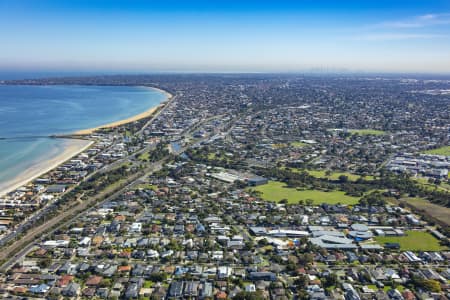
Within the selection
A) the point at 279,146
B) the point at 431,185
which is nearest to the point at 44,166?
the point at 279,146

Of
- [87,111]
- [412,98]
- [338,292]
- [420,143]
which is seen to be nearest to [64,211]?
[338,292]

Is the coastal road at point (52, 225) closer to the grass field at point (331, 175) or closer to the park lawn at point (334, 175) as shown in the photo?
the grass field at point (331, 175)

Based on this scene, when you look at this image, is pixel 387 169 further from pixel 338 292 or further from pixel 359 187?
pixel 338 292

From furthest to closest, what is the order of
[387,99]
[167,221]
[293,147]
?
[387,99], [293,147], [167,221]

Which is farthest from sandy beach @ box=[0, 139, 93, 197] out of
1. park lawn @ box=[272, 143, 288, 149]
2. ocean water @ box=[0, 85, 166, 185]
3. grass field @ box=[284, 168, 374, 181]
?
grass field @ box=[284, 168, 374, 181]

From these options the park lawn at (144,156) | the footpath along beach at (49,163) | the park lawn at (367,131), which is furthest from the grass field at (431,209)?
the footpath along beach at (49,163)
